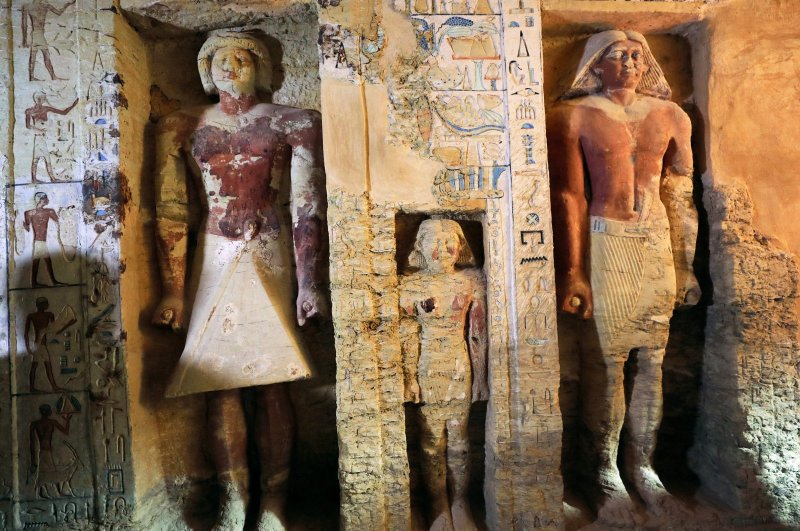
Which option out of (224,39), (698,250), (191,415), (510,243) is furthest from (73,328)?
(698,250)

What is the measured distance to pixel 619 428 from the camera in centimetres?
322

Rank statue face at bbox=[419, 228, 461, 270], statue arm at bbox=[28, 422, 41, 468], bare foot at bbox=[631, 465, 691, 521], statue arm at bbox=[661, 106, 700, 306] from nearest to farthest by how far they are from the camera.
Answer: statue arm at bbox=[28, 422, 41, 468], statue face at bbox=[419, 228, 461, 270], bare foot at bbox=[631, 465, 691, 521], statue arm at bbox=[661, 106, 700, 306]

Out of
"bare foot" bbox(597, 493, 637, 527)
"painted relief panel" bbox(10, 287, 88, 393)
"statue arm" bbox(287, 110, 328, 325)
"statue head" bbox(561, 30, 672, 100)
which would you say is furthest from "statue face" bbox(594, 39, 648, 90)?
"painted relief panel" bbox(10, 287, 88, 393)

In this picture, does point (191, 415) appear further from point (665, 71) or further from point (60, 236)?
point (665, 71)

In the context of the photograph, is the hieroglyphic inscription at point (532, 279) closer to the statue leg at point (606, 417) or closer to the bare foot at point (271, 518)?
the statue leg at point (606, 417)

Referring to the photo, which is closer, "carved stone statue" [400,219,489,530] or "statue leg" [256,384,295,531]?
"carved stone statue" [400,219,489,530]

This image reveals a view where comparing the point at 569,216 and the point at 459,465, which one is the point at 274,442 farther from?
the point at 569,216

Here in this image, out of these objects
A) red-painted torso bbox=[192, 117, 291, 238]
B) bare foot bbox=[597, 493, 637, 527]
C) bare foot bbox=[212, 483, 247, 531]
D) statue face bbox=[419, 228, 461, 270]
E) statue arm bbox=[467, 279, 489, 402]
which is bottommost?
bare foot bbox=[597, 493, 637, 527]

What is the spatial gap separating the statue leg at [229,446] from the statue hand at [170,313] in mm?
461

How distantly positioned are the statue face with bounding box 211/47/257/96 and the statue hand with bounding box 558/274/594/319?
2218mm

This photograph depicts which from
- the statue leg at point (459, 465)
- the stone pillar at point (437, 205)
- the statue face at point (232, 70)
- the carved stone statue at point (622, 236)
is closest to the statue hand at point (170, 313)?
the stone pillar at point (437, 205)

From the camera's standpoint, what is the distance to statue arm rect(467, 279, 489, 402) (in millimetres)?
3035

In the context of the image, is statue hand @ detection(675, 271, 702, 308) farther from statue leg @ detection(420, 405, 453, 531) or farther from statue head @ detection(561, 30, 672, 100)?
statue leg @ detection(420, 405, 453, 531)

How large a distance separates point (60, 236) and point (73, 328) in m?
0.50
